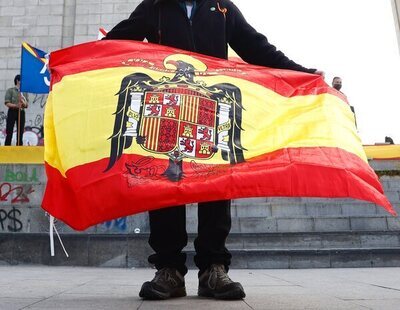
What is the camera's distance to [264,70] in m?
3.36

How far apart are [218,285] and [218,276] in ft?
0.25

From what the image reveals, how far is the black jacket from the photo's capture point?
3381mm

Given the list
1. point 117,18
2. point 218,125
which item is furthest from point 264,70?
point 117,18

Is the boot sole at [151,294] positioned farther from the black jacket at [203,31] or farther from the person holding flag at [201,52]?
the black jacket at [203,31]

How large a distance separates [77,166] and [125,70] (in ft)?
2.65

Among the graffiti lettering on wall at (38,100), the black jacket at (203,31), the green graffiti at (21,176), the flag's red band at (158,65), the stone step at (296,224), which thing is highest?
the graffiti lettering on wall at (38,100)

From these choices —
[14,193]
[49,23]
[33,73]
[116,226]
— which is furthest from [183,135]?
[49,23]

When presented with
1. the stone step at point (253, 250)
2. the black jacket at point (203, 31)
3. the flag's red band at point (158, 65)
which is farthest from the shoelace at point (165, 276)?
the stone step at point (253, 250)

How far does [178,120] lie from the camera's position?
2.82 m

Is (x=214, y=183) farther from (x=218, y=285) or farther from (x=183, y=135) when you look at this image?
(x=218, y=285)

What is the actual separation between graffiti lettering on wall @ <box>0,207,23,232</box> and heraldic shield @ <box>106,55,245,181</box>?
605 centimetres

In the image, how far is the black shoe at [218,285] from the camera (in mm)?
2814

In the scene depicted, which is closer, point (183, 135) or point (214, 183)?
point (214, 183)

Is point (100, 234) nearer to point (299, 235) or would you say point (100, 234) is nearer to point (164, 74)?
point (299, 235)
